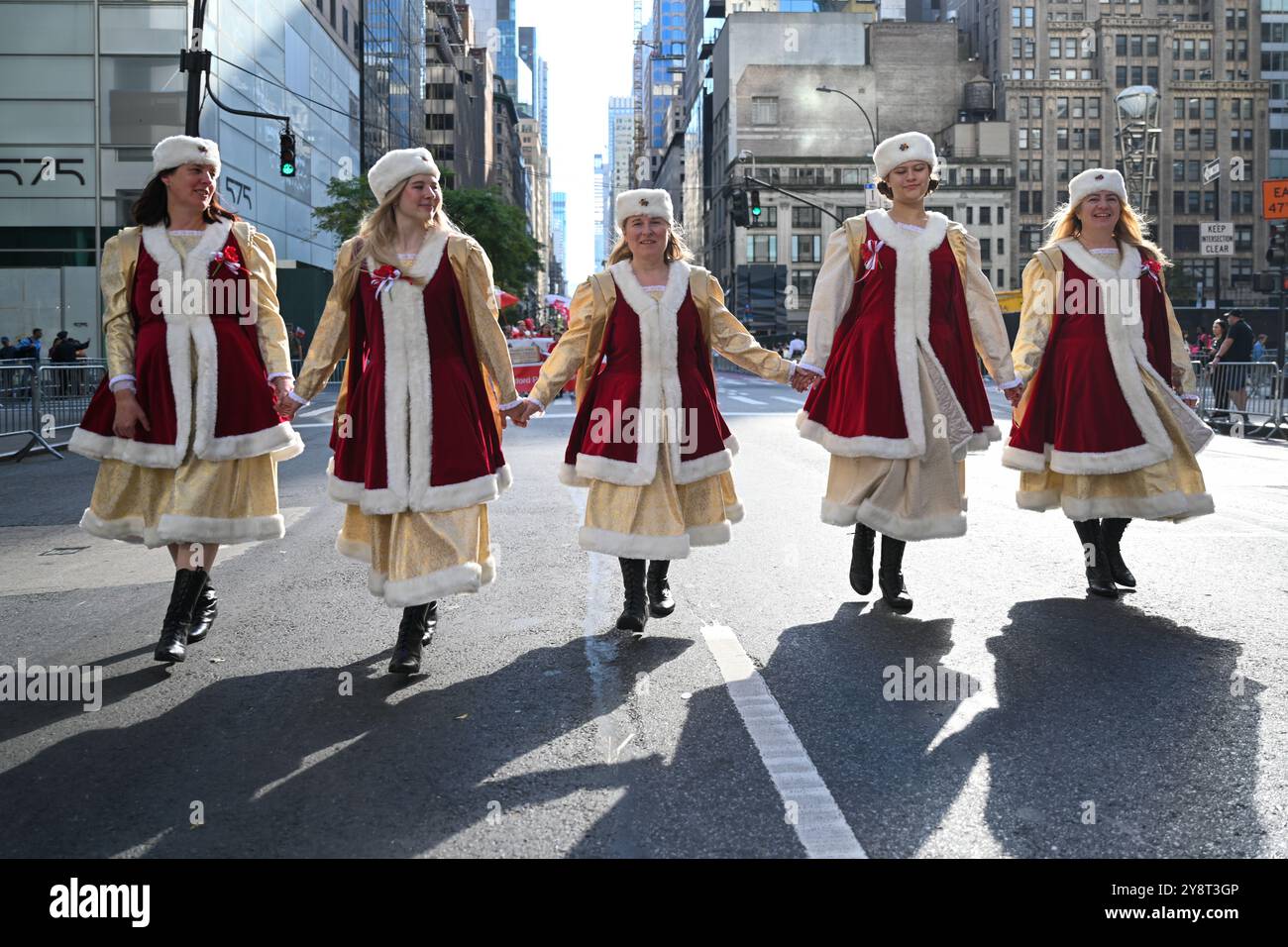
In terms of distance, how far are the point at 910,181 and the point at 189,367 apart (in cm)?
332

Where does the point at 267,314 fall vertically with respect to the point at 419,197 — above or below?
below

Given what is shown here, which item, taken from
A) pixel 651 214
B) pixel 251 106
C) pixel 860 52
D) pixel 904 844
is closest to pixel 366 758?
pixel 904 844

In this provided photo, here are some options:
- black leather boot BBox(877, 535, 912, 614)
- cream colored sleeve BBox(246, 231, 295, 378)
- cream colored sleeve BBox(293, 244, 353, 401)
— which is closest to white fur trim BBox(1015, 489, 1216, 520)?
black leather boot BBox(877, 535, 912, 614)

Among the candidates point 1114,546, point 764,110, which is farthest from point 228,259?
point 764,110

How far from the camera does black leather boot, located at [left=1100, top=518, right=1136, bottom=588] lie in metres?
6.37

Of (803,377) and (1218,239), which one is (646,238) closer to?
(803,377)

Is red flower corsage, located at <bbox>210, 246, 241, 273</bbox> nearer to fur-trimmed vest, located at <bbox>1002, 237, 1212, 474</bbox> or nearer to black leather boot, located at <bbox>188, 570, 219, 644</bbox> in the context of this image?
black leather boot, located at <bbox>188, 570, 219, 644</bbox>

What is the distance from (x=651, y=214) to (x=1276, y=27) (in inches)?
5318

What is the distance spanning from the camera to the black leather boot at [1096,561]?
20.6 ft

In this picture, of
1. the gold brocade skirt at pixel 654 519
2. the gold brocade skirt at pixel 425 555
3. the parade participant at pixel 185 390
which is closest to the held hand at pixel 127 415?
the parade participant at pixel 185 390

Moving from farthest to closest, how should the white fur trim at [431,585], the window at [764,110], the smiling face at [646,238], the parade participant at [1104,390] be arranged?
1. the window at [764,110]
2. the parade participant at [1104,390]
3. the smiling face at [646,238]
4. the white fur trim at [431,585]

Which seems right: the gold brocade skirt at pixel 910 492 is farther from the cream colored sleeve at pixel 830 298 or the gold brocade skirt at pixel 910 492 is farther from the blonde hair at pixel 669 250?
the blonde hair at pixel 669 250

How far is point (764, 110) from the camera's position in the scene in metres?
110

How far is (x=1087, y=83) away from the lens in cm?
11588
